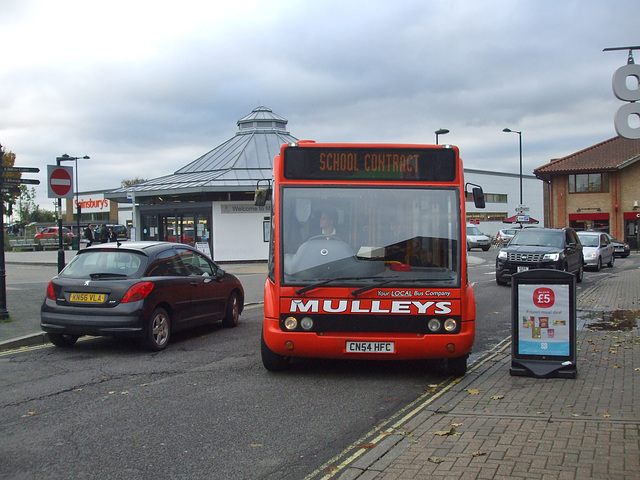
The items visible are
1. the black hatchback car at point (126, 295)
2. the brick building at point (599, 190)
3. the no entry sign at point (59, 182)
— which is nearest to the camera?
the black hatchback car at point (126, 295)

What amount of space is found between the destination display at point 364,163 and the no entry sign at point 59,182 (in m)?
8.28

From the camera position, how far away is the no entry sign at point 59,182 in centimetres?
1416

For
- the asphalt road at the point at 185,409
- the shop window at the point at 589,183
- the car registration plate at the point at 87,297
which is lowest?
the asphalt road at the point at 185,409

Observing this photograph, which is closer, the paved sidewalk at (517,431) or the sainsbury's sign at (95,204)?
the paved sidewalk at (517,431)

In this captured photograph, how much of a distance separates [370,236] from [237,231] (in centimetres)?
2616

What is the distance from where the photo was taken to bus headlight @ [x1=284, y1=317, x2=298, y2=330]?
24.2ft

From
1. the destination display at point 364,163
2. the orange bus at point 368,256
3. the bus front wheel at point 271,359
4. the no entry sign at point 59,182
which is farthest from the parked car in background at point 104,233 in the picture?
the orange bus at point 368,256

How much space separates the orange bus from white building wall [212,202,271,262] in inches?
1005

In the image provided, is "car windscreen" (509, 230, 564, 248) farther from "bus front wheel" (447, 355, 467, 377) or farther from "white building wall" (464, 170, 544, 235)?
"white building wall" (464, 170, 544, 235)

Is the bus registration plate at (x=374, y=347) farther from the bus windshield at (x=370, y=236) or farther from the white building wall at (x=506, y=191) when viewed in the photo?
the white building wall at (x=506, y=191)

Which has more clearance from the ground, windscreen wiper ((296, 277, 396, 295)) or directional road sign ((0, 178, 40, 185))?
directional road sign ((0, 178, 40, 185))

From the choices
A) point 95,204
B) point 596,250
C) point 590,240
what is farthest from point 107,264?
point 95,204

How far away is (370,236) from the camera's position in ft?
24.7

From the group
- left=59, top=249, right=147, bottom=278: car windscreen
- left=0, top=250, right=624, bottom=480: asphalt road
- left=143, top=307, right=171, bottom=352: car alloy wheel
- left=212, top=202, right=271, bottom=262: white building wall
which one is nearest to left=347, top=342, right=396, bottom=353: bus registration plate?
left=0, top=250, right=624, bottom=480: asphalt road
